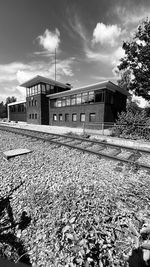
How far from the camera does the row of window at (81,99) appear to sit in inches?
647

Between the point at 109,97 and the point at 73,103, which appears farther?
the point at 73,103

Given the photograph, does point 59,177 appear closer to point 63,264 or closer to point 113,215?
point 113,215

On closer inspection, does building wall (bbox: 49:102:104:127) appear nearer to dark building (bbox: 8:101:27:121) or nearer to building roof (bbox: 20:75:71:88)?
building roof (bbox: 20:75:71:88)

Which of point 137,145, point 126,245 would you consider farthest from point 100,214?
point 137,145

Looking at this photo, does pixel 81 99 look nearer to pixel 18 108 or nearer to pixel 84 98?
pixel 84 98

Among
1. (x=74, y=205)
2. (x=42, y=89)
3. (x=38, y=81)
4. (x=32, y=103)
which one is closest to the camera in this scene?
(x=74, y=205)

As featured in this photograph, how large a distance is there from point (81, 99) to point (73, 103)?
5.57ft

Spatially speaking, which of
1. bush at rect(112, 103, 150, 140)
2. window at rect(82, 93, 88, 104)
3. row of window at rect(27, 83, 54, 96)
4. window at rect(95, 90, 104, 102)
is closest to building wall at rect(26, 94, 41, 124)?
row of window at rect(27, 83, 54, 96)

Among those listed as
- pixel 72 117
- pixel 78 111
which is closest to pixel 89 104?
pixel 78 111

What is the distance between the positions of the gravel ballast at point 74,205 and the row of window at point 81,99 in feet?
44.6

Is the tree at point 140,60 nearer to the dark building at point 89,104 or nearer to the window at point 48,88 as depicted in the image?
the dark building at point 89,104

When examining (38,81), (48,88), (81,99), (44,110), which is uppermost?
(38,81)

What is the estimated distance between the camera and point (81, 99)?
18.3m

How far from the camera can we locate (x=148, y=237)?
5.66ft
